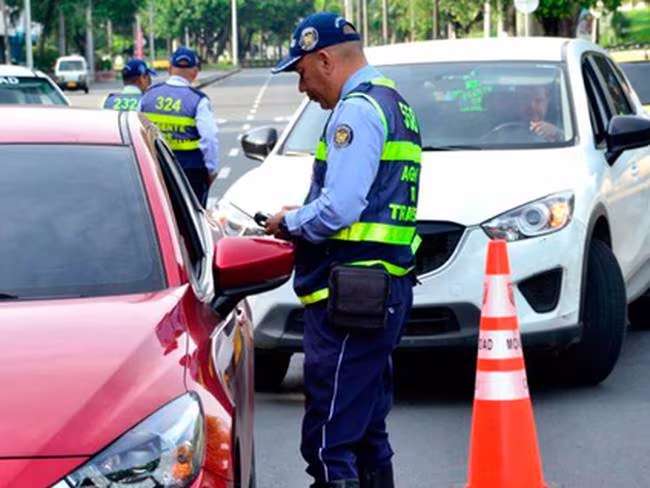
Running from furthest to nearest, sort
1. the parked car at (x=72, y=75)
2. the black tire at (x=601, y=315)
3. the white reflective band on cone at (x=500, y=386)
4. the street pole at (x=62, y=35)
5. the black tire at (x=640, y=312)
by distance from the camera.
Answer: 1. the street pole at (x=62, y=35)
2. the parked car at (x=72, y=75)
3. the black tire at (x=640, y=312)
4. the black tire at (x=601, y=315)
5. the white reflective band on cone at (x=500, y=386)

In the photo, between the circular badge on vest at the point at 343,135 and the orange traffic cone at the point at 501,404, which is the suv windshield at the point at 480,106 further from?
the circular badge on vest at the point at 343,135

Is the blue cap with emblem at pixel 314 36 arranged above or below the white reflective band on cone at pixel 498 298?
above

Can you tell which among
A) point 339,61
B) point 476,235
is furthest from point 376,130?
point 476,235

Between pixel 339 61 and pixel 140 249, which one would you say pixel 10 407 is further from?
pixel 339 61

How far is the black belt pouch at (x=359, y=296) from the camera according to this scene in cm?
531

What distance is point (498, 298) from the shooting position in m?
6.12

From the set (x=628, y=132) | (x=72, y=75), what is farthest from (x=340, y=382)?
(x=72, y=75)

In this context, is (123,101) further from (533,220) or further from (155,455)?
(155,455)

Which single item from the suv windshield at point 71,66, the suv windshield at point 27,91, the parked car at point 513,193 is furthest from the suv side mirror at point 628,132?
the suv windshield at point 71,66

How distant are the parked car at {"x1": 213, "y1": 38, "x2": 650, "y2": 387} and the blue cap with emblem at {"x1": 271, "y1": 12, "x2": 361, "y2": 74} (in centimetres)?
242

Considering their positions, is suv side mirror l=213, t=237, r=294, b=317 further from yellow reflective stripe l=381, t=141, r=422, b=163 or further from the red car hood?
yellow reflective stripe l=381, t=141, r=422, b=163

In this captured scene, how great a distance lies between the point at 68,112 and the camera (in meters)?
5.64

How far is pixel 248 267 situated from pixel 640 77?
1627cm

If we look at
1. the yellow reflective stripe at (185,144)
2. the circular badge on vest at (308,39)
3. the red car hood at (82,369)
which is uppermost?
the circular badge on vest at (308,39)
